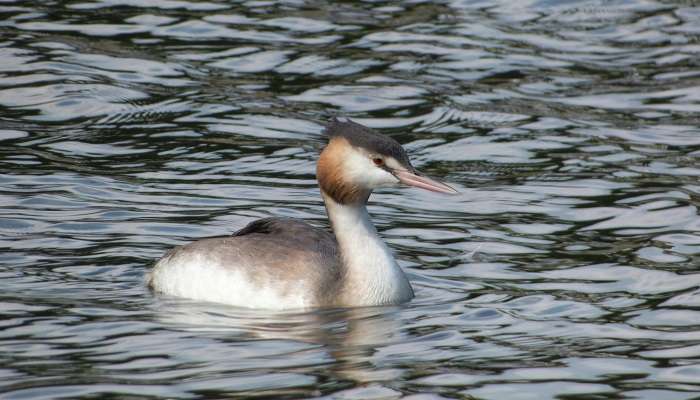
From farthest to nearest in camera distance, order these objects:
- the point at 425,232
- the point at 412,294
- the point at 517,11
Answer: the point at 517,11
the point at 425,232
the point at 412,294

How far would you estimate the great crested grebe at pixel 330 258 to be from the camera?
9.32 m

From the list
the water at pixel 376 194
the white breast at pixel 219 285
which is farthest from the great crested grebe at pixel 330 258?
the water at pixel 376 194

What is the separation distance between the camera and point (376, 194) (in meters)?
12.3

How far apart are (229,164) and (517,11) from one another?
591 cm

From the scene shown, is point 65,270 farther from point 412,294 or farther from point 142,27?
point 142,27

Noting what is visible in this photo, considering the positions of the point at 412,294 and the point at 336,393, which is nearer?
the point at 336,393

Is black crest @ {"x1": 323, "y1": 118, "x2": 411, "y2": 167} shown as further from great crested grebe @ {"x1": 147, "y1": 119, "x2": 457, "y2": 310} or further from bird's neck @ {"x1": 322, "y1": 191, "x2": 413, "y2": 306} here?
bird's neck @ {"x1": 322, "y1": 191, "x2": 413, "y2": 306}

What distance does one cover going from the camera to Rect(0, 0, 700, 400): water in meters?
7.95

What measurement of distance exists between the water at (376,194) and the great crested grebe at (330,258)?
0.58ft

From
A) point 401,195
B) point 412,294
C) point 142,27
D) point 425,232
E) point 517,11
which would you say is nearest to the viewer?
point 412,294

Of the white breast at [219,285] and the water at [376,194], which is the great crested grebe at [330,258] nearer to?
the white breast at [219,285]

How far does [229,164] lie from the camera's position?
502 inches

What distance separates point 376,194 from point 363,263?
2.89 metres

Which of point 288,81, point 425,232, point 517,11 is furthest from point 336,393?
point 517,11
